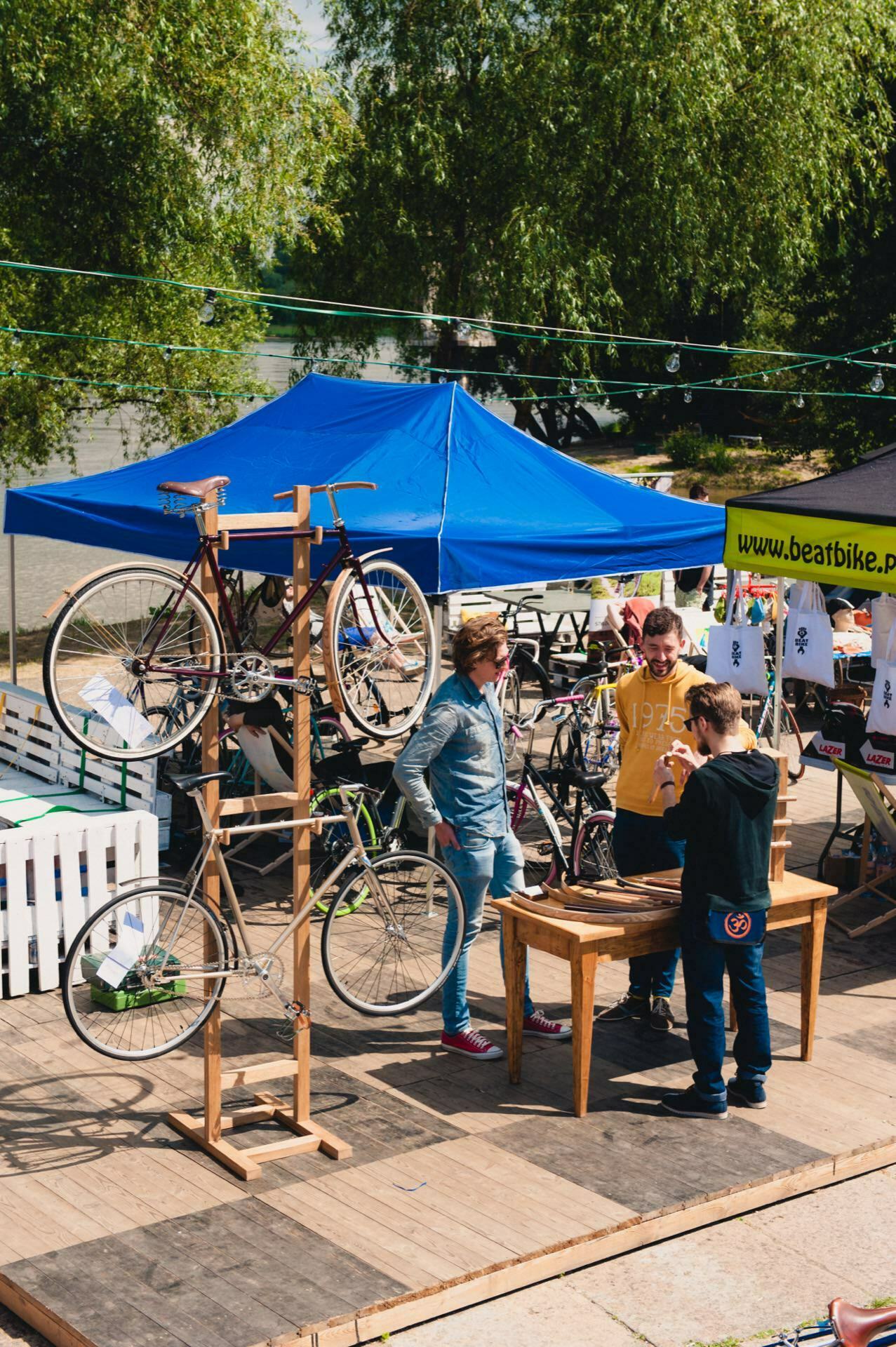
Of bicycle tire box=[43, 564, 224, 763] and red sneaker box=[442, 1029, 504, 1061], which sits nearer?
bicycle tire box=[43, 564, 224, 763]

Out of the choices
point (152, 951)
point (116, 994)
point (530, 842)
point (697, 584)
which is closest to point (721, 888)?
point (152, 951)

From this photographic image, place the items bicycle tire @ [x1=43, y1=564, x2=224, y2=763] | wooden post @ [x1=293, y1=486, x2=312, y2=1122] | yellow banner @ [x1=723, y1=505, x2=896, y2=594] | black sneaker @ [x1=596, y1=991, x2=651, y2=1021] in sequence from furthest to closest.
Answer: yellow banner @ [x1=723, y1=505, x2=896, y2=594] → black sneaker @ [x1=596, y1=991, x2=651, y2=1021] → wooden post @ [x1=293, y1=486, x2=312, y2=1122] → bicycle tire @ [x1=43, y1=564, x2=224, y2=763]

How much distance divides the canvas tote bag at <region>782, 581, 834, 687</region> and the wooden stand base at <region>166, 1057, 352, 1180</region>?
471 cm

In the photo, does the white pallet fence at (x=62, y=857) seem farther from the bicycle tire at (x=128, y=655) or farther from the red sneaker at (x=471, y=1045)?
the red sneaker at (x=471, y=1045)

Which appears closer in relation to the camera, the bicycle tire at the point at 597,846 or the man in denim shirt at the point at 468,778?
the man in denim shirt at the point at 468,778

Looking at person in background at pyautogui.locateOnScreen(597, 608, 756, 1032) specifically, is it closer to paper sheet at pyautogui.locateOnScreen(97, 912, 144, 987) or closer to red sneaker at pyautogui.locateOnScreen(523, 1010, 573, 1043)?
red sneaker at pyautogui.locateOnScreen(523, 1010, 573, 1043)

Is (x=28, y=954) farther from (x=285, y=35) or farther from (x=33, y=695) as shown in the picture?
(x=285, y=35)

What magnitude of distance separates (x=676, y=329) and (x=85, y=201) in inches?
889

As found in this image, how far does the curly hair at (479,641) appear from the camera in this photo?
627 cm

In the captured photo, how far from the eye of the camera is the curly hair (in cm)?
627

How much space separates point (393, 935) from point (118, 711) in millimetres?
1727

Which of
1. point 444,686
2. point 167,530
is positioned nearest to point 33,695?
point 167,530

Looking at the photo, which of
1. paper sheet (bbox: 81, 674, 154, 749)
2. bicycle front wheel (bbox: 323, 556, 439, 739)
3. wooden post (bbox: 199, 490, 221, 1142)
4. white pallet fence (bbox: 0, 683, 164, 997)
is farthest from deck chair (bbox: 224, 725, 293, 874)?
paper sheet (bbox: 81, 674, 154, 749)

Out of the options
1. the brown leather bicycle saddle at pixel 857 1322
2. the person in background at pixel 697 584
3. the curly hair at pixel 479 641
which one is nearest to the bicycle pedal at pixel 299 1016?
the curly hair at pixel 479 641
